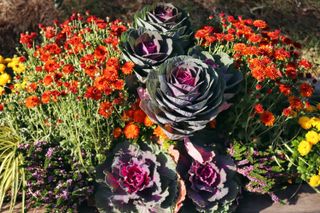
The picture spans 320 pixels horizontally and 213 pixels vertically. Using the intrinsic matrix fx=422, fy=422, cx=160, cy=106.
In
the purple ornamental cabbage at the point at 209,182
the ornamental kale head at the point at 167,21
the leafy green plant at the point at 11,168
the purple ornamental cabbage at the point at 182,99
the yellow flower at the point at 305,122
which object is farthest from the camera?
the ornamental kale head at the point at 167,21

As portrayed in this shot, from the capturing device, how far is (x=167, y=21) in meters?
2.97

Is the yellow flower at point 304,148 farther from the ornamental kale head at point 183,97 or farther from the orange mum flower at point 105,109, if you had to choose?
the orange mum flower at point 105,109

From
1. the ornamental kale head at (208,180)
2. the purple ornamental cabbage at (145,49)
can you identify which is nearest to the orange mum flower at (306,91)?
the ornamental kale head at (208,180)

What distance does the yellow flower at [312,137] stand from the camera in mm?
2496

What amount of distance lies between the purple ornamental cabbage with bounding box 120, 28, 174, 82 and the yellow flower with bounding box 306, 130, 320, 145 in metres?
0.97

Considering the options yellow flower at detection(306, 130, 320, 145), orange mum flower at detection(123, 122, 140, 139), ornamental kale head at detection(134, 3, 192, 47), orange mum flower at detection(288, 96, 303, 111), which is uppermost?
ornamental kale head at detection(134, 3, 192, 47)

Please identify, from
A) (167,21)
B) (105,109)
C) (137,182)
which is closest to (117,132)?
(105,109)

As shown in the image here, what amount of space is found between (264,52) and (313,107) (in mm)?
537

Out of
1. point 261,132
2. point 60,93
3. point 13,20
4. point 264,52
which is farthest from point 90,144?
point 13,20

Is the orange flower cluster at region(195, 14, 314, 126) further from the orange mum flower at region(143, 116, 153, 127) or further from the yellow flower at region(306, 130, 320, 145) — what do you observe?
the orange mum flower at region(143, 116, 153, 127)

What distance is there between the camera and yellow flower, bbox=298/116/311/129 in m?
2.58

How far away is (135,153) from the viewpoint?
7.79 feet

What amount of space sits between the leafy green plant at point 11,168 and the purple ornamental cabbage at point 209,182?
96 centimetres

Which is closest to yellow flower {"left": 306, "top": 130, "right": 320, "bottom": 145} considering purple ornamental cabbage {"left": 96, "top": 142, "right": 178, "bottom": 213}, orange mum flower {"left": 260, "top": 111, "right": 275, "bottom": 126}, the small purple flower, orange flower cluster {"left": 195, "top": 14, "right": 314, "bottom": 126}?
orange flower cluster {"left": 195, "top": 14, "right": 314, "bottom": 126}
